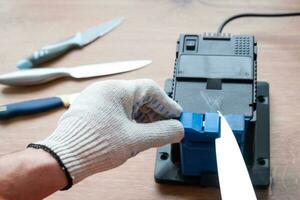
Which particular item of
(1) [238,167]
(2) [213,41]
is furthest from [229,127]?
(2) [213,41]

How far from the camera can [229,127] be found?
1.79 ft

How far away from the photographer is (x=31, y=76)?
2.40 feet

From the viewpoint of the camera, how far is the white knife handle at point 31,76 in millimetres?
732

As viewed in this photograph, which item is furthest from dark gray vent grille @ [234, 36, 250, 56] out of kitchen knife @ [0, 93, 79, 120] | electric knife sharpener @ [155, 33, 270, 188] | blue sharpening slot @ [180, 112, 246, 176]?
kitchen knife @ [0, 93, 79, 120]

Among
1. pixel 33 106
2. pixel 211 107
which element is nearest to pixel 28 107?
pixel 33 106

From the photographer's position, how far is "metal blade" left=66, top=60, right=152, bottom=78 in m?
0.74

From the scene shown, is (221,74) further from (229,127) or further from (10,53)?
(10,53)

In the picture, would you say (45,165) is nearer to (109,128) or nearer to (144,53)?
(109,128)

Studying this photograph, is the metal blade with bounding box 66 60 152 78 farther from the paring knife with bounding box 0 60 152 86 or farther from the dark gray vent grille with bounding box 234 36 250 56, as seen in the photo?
the dark gray vent grille with bounding box 234 36 250 56

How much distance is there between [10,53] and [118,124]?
32cm

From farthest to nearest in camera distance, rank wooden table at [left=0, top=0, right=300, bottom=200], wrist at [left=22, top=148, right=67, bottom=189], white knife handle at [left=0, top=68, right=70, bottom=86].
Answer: white knife handle at [left=0, top=68, right=70, bottom=86] < wooden table at [left=0, top=0, right=300, bottom=200] < wrist at [left=22, top=148, right=67, bottom=189]

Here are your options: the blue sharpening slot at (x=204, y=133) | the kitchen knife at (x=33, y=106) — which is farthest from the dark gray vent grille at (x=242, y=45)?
the kitchen knife at (x=33, y=106)

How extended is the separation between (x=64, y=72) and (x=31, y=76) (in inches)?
1.8

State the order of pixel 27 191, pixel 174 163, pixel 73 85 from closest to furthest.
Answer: pixel 27 191, pixel 174 163, pixel 73 85
